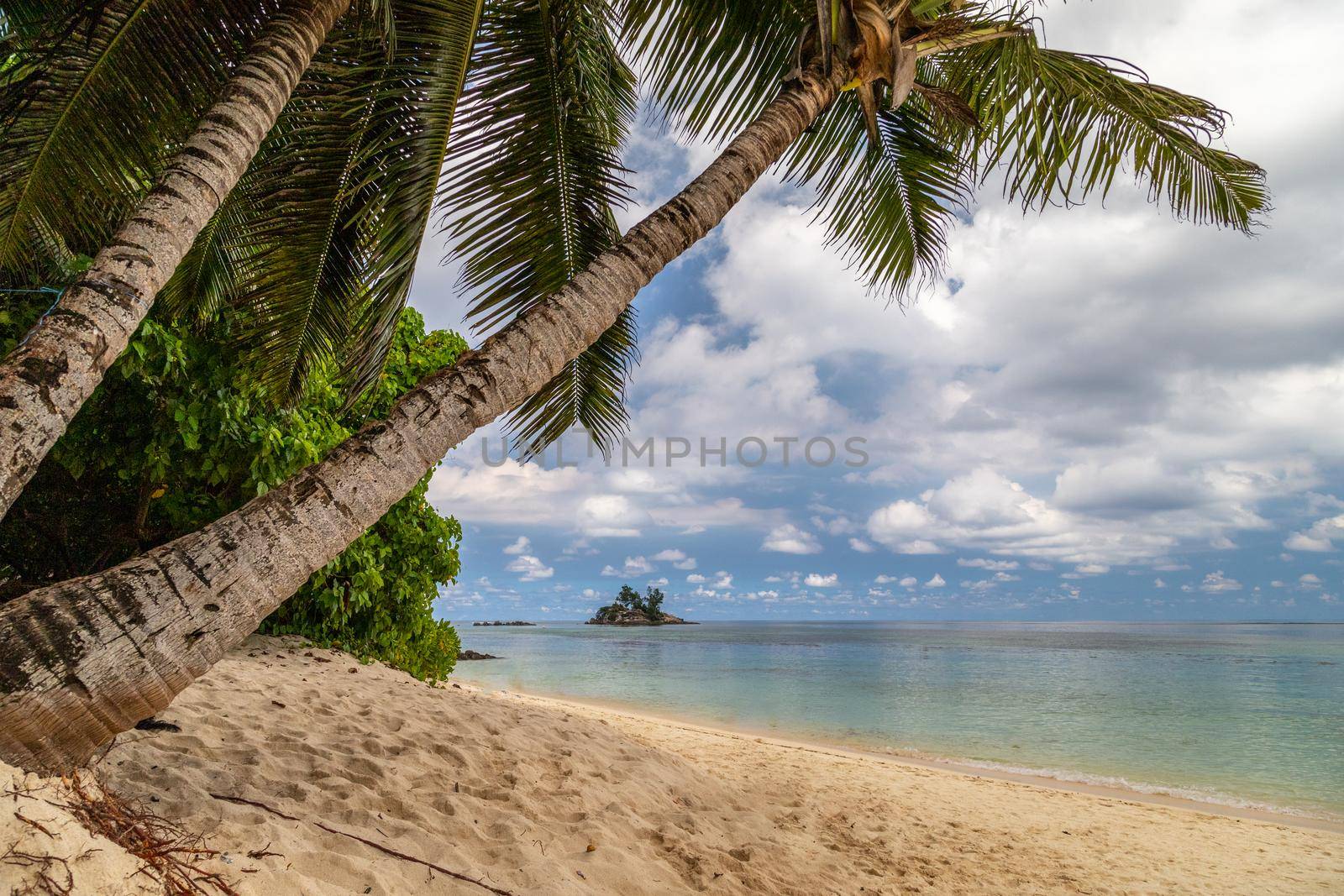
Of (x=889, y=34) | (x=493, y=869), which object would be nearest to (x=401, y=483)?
(x=493, y=869)

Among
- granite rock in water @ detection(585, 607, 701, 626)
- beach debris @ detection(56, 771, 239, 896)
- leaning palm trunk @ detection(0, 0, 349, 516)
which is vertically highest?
leaning palm trunk @ detection(0, 0, 349, 516)

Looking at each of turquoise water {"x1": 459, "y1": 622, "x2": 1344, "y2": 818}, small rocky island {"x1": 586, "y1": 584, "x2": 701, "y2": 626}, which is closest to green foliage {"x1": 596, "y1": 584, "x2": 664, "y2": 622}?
small rocky island {"x1": 586, "y1": 584, "x2": 701, "y2": 626}

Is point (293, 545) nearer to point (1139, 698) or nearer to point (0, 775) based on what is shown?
point (0, 775)

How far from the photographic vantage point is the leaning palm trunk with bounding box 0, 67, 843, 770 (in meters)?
1.72

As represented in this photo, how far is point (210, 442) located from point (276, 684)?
6.89ft

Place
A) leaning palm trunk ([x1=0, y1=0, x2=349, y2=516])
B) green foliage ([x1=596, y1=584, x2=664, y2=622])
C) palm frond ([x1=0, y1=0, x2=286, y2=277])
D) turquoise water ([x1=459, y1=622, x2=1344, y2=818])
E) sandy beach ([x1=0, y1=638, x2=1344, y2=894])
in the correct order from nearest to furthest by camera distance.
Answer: leaning palm trunk ([x1=0, y1=0, x2=349, y2=516]) < sandy beach ([x1=0, y1=638, x2=1344, y2=894]) < palm frond ([x1=0, y1=0, x2=286, y2=277]) < turquoise water ([x1=459, y1=622, x2=1344, y2=818]) < green foliage ([x1=596, y1=584, x2=664, y2=622])

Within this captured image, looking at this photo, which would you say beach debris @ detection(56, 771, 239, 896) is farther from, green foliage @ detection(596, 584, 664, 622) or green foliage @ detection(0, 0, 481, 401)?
green foliage @ detection(596, 584, 664, 622)

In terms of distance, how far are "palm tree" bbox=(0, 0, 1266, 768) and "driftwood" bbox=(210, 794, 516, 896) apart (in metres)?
1.24

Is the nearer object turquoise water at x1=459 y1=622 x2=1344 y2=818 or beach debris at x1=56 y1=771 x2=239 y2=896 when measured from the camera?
beach debris at x1=56 y1=771 x2=239 y2=896

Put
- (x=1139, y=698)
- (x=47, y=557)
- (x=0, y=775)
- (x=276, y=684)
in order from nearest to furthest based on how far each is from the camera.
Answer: (x=0, y=775)
(x=276, y=684)
(x=47, y=557)
(x=1139, y=698)

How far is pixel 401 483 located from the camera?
7.52 ft


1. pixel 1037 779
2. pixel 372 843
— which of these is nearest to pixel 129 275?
pixel 372 843

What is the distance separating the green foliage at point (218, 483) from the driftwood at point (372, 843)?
7.66ft

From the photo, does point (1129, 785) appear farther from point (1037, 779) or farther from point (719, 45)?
point (719, 45)
